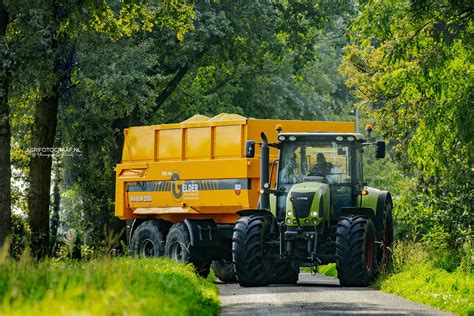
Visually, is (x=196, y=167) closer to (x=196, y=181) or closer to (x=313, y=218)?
(x=196, y=181)

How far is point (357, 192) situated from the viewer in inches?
969

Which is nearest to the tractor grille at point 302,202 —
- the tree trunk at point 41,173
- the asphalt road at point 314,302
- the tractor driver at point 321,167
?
the tractor driver at point 321,167

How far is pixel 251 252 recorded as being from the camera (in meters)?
23.2

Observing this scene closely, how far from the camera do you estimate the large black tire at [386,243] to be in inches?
983

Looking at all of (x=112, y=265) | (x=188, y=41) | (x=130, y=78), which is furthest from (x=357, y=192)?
(x=188, y=41)

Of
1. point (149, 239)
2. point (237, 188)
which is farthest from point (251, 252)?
point (149, 239)

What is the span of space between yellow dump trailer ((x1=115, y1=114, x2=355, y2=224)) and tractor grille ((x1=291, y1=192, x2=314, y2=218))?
1839mm

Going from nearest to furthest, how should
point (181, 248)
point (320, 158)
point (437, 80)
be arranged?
point (437, 80), point (320, 158), point (181, 248)

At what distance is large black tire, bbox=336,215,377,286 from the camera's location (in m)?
22.8

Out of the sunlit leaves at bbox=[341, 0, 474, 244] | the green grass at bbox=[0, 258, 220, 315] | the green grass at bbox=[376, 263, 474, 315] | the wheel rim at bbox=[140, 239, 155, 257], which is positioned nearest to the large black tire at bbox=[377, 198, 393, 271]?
the green grass at bbox=[376, 263, 474, 315]

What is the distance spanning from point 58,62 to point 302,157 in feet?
18.7

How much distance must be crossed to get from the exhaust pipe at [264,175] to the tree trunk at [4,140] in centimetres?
503

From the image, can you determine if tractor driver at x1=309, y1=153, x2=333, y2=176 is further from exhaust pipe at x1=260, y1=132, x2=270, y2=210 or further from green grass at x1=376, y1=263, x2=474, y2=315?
green grass at x1=376, y1=263, x2=474, y2=315

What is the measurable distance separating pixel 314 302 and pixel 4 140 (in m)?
8.59
